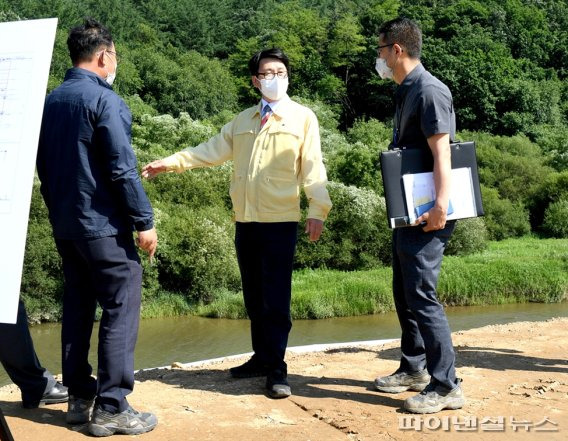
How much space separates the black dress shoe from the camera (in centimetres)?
450

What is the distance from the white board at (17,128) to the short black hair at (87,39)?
1.99 ft

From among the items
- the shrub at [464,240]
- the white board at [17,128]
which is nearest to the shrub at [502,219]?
the shrub at [464,240]

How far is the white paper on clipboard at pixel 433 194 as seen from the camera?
14.2 ft

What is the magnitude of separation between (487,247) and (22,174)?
30.8 meters

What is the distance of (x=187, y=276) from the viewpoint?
2412 cm

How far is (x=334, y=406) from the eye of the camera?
4.54 m

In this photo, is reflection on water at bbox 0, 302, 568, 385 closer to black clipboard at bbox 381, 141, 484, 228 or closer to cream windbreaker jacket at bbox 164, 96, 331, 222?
cream windbreaker jacket at bbox 164, 96, 331, 222

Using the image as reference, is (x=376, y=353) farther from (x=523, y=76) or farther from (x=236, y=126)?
(x=523, y=76)

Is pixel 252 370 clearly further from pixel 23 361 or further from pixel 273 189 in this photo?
pixel 23 361

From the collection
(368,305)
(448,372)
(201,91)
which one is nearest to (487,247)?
(368,305)

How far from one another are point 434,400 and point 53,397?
214cm

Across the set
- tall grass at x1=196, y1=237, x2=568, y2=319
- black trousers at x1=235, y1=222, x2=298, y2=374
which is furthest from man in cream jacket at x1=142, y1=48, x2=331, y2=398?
tall grass at x1=196, y1=237, x2=568, y2=319

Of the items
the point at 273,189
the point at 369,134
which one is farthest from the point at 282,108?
the point at 369,134

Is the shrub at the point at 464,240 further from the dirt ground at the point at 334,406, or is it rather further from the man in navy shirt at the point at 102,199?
the man in navy shirt at the point at 102,199
